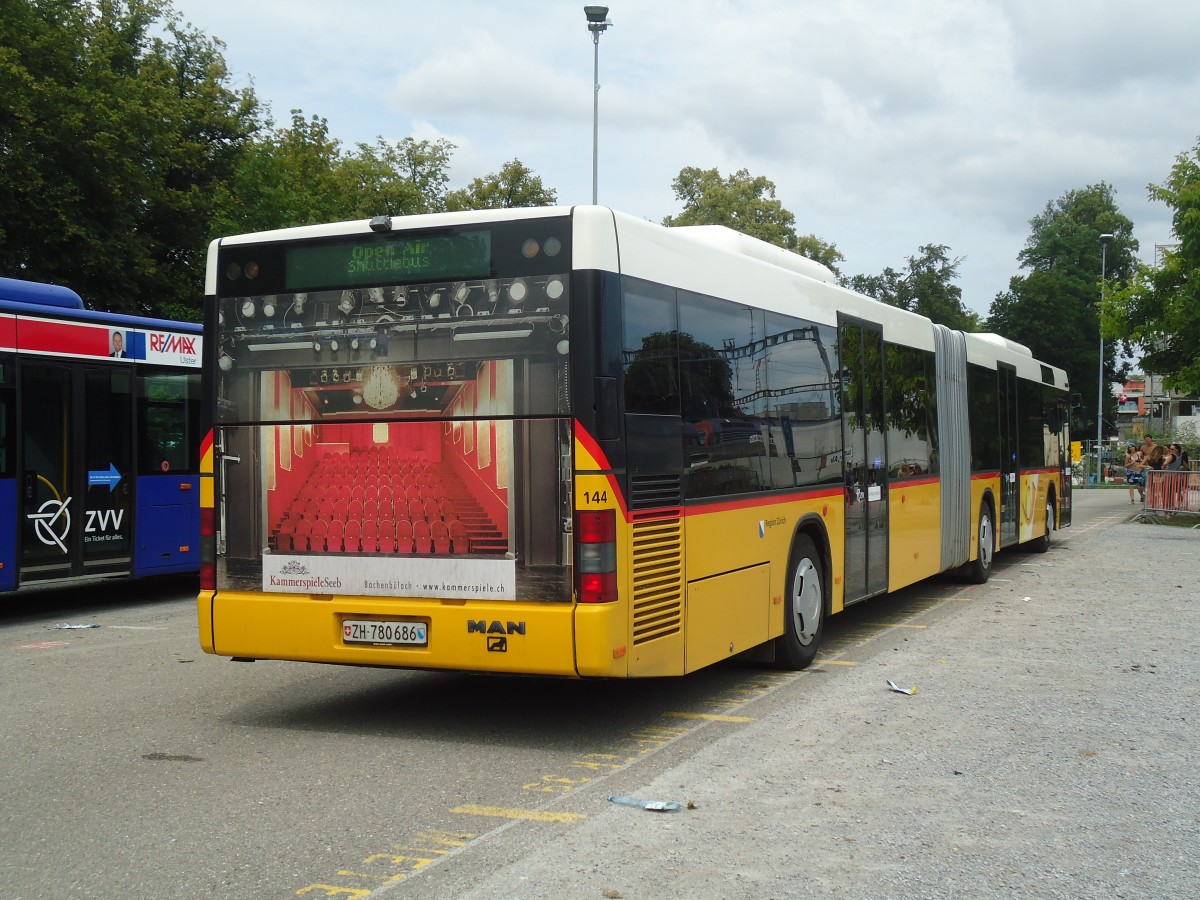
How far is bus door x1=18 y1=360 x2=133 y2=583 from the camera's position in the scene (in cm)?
1284

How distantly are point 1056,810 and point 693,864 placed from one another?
184cm

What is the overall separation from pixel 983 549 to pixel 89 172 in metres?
19.1

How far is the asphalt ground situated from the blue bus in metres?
8.00

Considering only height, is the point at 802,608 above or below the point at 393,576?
below

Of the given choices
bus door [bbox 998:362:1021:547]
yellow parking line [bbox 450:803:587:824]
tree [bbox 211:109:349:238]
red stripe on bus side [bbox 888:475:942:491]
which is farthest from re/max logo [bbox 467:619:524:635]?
tree [bbox 211:109:349:238]

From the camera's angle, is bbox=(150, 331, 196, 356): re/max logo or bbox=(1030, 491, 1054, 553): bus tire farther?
bbox=(1030, 491, 1054, 553): bus tire

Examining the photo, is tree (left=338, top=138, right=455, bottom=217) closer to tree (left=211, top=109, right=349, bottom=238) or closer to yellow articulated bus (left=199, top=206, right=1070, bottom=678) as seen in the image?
tree (left=211, top=109, right=349, bottom=238)

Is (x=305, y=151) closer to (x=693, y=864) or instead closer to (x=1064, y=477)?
(x=1064, y=477)

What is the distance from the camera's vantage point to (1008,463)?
1706cm

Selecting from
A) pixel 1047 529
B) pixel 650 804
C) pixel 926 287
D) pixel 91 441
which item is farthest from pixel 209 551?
pixel 926 287

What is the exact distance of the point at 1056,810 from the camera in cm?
566

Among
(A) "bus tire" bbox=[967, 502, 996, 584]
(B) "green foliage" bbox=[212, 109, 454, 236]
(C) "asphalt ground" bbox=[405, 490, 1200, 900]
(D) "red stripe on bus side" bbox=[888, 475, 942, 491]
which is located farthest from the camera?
(B) "green foliage" bbox=[212, 109, 454, 236]

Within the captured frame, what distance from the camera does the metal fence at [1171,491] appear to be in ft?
91.2

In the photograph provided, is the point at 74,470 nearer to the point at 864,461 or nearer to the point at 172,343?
the point at 172,343
